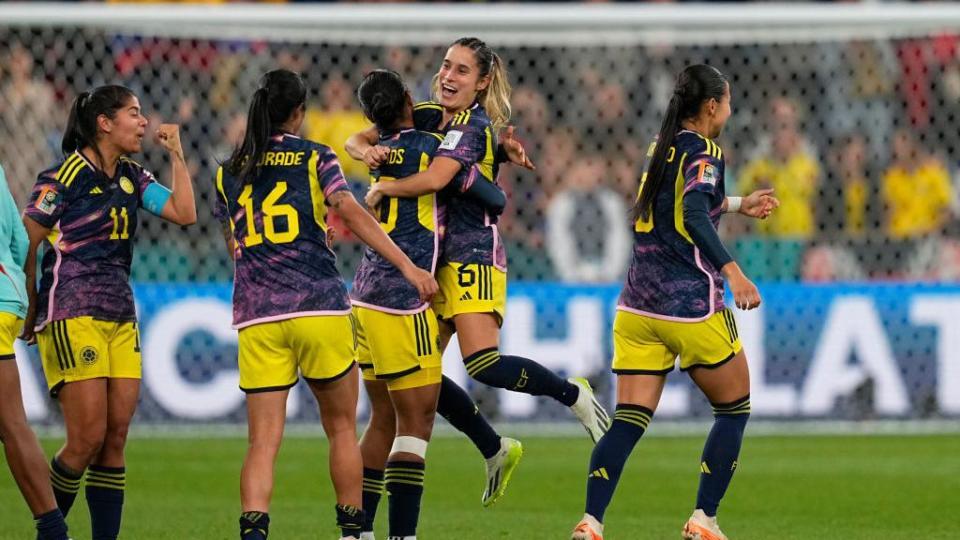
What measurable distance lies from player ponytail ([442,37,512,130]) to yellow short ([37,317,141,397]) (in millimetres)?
1756

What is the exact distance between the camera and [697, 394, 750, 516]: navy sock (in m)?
6.82

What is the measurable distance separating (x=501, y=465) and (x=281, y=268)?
5.70ft

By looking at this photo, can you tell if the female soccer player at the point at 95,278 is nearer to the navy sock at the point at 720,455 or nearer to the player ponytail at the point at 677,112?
the player ponytail at the point at 677,112

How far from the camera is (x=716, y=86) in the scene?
6.84 metres

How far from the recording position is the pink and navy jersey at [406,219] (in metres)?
6.85

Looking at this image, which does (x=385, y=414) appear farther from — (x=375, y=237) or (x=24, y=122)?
(x=24, y=122)

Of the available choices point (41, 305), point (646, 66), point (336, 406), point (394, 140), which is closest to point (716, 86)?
point (394, 140)

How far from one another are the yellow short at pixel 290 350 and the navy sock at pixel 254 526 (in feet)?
1.55

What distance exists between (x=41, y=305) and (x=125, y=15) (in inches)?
236

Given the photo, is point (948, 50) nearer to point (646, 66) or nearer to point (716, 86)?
point (646, 66)

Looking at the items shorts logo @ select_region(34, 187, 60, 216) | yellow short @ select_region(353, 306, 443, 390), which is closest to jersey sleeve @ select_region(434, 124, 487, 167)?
yellow short @ select_region(353, 306, 443, 390)

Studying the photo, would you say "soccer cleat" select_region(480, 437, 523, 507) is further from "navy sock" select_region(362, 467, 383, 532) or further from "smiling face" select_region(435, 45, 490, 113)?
"smiling face" select_region(435, 45, 490, 113)

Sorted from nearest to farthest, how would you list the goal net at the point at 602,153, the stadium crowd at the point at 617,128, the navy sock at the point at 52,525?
the navy sock at the point at 52,525, the goal net at the point at 602,153, the stadium crowd at the point at 617,128

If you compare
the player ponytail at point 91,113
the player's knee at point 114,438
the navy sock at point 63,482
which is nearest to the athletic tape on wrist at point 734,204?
the player ponytail at point 91,113
